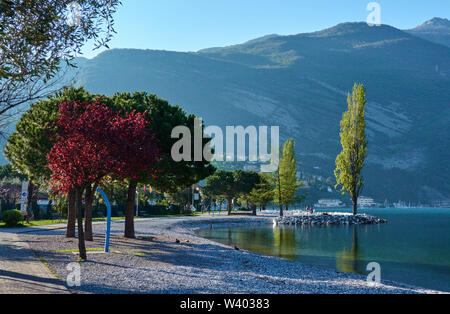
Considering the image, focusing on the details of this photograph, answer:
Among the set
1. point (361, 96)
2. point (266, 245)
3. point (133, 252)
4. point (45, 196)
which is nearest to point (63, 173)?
point (133, 252)

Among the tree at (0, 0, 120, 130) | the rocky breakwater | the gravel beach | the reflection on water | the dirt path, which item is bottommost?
the rocky breakwater

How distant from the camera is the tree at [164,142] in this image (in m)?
26.5

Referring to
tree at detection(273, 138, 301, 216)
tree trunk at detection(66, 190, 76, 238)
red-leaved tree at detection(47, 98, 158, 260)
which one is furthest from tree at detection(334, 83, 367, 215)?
red-leaved tree at detection(47, 98, 158, 260)

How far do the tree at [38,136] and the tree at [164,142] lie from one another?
9.47 feet

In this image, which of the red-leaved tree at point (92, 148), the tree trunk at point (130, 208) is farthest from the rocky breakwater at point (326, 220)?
the red-leaved tree at point (92, 148)

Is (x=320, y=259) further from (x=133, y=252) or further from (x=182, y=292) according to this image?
(x=182, y=292)

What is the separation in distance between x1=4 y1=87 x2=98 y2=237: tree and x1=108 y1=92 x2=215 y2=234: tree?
2.89 meters

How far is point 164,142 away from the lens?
26.9 m

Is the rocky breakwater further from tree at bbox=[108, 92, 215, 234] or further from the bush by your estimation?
the bush

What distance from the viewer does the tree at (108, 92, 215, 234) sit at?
86.9 ft

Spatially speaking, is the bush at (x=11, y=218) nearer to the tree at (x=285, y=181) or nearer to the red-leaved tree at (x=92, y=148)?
the red-leaved tree at (x=92, y=148)

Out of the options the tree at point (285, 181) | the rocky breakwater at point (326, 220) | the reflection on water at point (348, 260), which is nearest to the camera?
the reflection on water at point (348, 260)

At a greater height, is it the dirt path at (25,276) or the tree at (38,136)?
the tree at (38,136)

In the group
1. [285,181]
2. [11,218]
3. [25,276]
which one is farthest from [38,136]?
[285,181]
